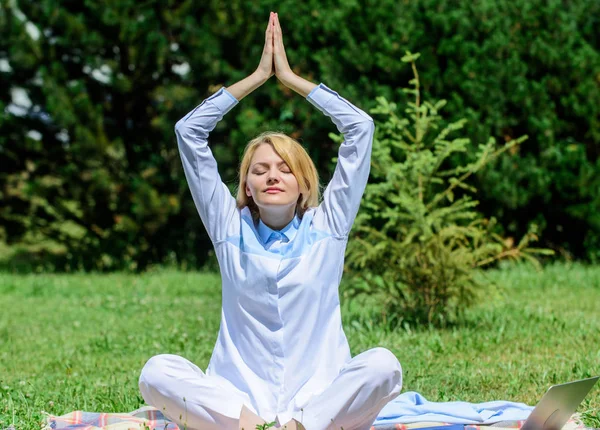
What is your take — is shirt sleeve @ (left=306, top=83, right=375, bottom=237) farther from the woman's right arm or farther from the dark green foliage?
the dark green foliage

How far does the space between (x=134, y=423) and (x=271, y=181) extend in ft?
3.78

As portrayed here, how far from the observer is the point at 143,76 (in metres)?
10.9

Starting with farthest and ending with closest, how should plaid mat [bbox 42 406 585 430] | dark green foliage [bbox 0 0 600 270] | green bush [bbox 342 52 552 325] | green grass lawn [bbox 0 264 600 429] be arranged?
dark green foliage [bbox 0 0 600 270], green bush [bbox 342 52 552 325], green grass lawn [bbox 0 264 600 429], plaid mat [bbox 42 406 585 430]

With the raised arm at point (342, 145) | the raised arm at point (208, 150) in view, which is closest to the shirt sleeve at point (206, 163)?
the raised arm at point (208, 150)

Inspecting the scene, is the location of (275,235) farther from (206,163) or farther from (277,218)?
(206,163)

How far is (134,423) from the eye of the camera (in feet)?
12.1

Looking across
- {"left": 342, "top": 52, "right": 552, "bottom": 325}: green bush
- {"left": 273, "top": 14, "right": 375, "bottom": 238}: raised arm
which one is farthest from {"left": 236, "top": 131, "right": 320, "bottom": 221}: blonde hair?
{"left": 342, "top": 52, "right": 552, "bottom": 325}: green bush

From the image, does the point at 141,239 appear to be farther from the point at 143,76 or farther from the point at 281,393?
the point at 281,393

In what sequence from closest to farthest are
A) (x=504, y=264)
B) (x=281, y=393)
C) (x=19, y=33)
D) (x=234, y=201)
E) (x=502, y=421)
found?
(x=281, y=393) → (x=234, y=201) → (x=502, y=421) → (x=504, y=264) → (x=19, y=33)

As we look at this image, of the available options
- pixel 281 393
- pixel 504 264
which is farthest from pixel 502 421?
pixel 504 264

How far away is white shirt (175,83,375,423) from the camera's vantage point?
326cm

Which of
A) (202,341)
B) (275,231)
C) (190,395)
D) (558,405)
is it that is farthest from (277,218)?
(202,341)

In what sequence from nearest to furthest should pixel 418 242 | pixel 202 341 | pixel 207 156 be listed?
pixel 207 156 → pixel 202 341 → pixel 418 242

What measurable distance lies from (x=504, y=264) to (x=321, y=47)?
3.02 metres
